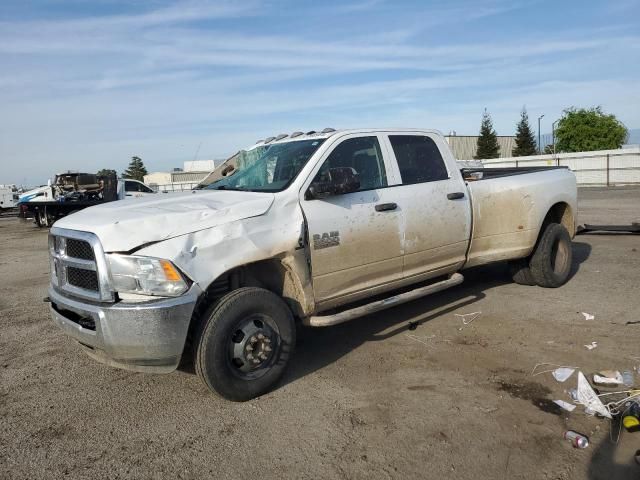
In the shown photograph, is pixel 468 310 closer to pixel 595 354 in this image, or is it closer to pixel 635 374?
pixel 595 354

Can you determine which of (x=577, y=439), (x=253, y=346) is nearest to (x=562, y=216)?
(x=577, y=439)

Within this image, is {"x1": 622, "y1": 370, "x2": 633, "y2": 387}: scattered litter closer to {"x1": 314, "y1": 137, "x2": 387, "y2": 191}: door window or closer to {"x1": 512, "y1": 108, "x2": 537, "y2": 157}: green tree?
{"x1": 314, "y1": 137, "x2": 387, "y2": 191}: door window

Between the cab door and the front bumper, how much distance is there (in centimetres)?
115

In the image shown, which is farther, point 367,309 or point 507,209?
point 507,209

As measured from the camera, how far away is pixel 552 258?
6629 mm

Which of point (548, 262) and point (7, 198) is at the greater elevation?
point (7, 198)

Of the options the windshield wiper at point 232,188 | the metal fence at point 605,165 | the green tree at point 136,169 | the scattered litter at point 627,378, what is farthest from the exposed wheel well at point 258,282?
the green tree at point 136,169

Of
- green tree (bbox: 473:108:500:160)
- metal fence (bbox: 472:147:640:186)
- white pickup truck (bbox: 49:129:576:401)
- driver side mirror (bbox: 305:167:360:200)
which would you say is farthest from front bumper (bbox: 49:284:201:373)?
green tree (bbox: 473:108:500:160)

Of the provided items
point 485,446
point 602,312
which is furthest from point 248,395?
point 602,312

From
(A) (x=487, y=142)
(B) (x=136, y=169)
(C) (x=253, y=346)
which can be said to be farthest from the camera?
(B) (x=136, y=169)

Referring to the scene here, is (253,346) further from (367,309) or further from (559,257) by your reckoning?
(559,257)

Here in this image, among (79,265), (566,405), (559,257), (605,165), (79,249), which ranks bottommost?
(566,405)

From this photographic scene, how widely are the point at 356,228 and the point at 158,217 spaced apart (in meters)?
1.66

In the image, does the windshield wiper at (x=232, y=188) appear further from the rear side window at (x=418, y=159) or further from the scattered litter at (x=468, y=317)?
the scattered litter at (x=468, y=317)
